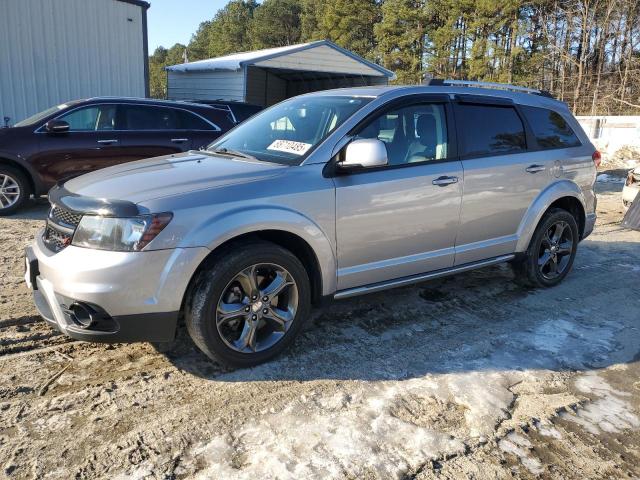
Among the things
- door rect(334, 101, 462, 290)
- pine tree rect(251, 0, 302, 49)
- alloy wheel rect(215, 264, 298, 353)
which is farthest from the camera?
pine tree rect(251, 0, 302, 49)

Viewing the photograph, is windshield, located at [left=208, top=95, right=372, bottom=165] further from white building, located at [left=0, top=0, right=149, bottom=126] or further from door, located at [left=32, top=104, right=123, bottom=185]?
white building, located at [left=0, top=0, right=149, bottom=126]

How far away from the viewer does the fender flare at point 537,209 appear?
191 inches

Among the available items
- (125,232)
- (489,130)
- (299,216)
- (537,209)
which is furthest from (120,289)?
(537,209)

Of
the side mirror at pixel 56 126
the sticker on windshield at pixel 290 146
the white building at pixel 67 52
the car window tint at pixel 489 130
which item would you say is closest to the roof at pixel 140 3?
the white building at pixel 67 52

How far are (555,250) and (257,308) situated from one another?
3.25m

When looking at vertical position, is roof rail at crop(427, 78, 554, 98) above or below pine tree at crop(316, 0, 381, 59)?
below

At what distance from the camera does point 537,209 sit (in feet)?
16.0

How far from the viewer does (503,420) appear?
303cm

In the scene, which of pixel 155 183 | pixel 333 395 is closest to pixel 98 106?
pixel 155 183

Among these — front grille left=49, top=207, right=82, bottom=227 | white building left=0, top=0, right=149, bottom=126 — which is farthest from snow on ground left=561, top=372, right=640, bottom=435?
white building left=0, top=0, right=149, bottom=126

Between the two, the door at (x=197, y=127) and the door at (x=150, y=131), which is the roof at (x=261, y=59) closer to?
the door at (x=197, y=127)

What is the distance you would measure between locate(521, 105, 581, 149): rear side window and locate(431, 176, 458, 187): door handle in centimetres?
131

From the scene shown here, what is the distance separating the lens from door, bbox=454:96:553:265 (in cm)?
438

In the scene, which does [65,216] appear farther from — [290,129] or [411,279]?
[411,279]
